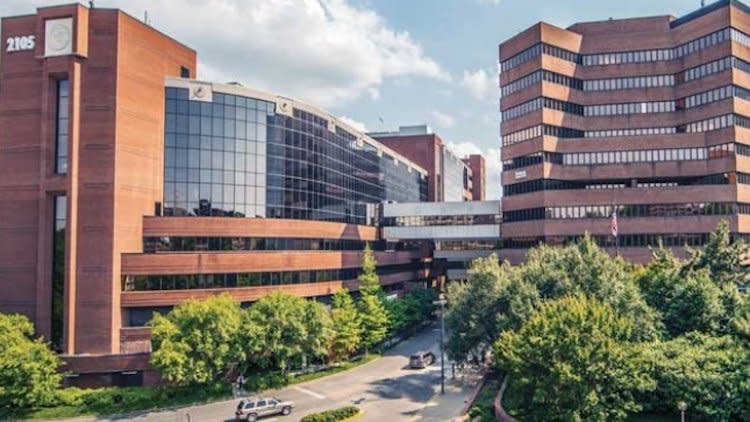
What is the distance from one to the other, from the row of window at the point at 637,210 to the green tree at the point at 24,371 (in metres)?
54.9

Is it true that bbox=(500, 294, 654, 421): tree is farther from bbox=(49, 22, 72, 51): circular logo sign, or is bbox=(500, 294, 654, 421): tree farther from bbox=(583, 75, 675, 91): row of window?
bbox=(583, 75, 675, 91): row of window

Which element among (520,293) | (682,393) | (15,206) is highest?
(15,206)

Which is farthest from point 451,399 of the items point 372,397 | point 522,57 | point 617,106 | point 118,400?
point 617,106

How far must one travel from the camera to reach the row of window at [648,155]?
6788cm

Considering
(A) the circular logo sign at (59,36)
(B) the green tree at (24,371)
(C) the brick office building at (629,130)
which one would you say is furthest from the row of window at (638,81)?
(B) the green tree at (24,371)

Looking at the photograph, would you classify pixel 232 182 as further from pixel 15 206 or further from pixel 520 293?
pixel 520 293

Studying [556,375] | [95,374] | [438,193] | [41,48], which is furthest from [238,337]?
[438,193]

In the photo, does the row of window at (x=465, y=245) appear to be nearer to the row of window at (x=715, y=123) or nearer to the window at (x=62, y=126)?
the row of window at (x=715, y=123)

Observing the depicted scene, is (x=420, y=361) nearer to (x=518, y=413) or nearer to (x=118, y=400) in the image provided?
(x=518, y=413)

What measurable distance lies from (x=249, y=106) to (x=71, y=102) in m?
15.5

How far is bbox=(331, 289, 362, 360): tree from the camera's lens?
51406mm

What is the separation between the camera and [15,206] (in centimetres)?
4766

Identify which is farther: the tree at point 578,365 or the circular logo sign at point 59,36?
the circular logo sign at point 59,36

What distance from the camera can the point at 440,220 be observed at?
265ft
